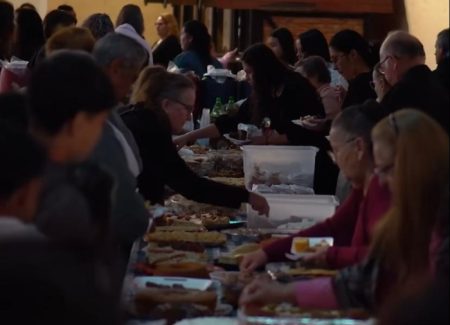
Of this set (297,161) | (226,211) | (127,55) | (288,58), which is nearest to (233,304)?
(127,55)

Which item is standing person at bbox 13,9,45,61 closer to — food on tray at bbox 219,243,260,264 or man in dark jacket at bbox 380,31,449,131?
man in dark jacket at bbox 380,31,449,131

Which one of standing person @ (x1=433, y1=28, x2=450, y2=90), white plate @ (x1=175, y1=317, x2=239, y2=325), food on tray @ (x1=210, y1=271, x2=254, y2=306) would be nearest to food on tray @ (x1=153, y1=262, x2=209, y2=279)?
food on tray @ (x1=210, y1=271, x2=254, y2=306)

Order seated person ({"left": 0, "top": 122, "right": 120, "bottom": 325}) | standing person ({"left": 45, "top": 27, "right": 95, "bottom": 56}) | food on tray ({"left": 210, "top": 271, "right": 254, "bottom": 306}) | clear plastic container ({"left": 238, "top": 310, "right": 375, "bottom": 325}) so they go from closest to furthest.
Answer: seated person ({"left": 0, "top": 122, "right": 120, "bottom": 325}) < clear plastic container ({"left": 238, "top": 310, "right": 375, "bottom": 325}) < food on tray ({"left": 210, "top": 271, "right": 254, "bottom": 306}) < standing person ({"left": 45, "top": 27, "right": 95, "bottom": 56})

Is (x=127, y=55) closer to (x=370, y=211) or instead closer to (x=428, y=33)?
(x=370, y=211)

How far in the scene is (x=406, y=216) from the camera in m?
3.11

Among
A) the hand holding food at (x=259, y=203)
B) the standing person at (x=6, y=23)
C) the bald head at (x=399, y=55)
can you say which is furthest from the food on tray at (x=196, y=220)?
the standing person at (x=6, y=23)

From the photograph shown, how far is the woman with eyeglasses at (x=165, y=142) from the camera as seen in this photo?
15.8ft

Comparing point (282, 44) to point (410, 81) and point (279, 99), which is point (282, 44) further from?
point (410, 81)

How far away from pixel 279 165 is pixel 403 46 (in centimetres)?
95

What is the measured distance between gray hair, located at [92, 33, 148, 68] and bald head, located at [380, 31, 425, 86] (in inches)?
73.7

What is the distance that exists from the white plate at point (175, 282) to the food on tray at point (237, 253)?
0.41 m

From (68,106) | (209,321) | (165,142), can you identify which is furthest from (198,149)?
(68,106)

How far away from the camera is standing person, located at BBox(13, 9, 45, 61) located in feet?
28.5

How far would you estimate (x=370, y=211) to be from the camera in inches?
149
